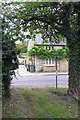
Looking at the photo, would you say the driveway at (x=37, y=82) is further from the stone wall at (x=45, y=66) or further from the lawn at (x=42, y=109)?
the stone wall at (x=45, y=66)

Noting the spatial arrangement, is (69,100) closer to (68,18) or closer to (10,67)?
(10,67)

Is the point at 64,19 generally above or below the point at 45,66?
above

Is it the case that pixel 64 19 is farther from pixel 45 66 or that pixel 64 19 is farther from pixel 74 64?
pixel 45 66

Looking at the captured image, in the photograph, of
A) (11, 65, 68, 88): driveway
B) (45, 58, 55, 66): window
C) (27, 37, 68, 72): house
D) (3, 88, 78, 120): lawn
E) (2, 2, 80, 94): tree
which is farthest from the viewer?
(45, 58, 55, 66): window

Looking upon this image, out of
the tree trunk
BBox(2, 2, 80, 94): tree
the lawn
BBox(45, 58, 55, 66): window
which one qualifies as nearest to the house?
BBox(45, 58, 55, 66): window

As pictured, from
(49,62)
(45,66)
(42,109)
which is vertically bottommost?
(42,109)

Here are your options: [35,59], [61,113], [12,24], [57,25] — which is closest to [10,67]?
[61,113]

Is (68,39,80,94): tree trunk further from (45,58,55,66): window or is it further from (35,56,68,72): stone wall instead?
(45,58,55,66): window

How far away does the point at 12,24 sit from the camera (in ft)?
19.4

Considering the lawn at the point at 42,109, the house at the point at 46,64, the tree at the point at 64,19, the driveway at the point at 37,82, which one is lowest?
the driveway at the point at 37,82

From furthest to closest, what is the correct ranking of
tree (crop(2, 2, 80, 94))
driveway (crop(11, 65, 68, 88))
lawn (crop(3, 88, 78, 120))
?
driveway (crop(11, 65, 68, 88)), tree (crop(2, 2, 80, 94)), lawn (crop(3, 88, 78, 120))

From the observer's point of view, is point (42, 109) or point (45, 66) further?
point (45, 66)

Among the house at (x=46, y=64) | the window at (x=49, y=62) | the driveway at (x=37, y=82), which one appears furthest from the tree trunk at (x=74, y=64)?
the window at (x=49, y=62)

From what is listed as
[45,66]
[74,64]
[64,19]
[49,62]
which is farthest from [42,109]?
[49,62]
